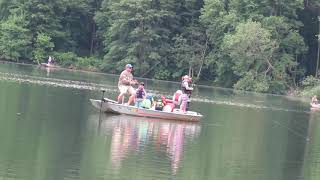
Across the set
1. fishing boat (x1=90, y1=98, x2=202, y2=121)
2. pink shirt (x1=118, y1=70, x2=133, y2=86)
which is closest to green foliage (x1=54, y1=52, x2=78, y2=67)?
pink shirt (x1=118, y1=70, x2=133, y2=86)

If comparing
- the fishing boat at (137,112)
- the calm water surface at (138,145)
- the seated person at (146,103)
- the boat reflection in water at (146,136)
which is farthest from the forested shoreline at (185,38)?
the boat reflection in water at (146,136)

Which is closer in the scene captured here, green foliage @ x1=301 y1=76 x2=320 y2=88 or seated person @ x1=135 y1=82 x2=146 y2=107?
seated person @ x1=135 y1=82 x2=146 y2=107

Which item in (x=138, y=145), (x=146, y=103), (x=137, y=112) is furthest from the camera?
(x=146, y=103)

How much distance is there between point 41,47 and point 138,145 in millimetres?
58236

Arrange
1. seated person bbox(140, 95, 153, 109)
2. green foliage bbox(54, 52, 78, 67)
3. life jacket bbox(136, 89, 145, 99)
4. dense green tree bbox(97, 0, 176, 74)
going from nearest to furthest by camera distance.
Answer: seated person bbox(140, 95, 153, 109) < life jacket bbox(136, 89, 145, 99) < dense green tree bbox(97, 0, 176, 74) < green foliage bbox(54, 52, 78, 67)

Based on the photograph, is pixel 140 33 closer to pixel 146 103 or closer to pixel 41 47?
pixel 41 47

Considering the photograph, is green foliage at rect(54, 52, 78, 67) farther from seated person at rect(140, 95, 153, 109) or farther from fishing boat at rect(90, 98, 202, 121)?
fishing boat at rect(90, 98, 202, 121)

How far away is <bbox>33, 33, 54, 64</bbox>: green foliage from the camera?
76.2 metres

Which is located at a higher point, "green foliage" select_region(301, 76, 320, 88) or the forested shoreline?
the forested shoreline

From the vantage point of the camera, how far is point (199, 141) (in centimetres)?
2303

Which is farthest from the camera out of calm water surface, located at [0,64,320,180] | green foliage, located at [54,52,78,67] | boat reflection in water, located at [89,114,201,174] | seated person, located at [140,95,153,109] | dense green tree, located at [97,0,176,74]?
green foliage, located at [54,52,78,67]

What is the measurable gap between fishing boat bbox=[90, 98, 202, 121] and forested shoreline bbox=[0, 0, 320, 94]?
3703cm

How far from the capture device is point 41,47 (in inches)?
3034

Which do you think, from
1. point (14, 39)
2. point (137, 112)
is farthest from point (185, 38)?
point (137, 112)
